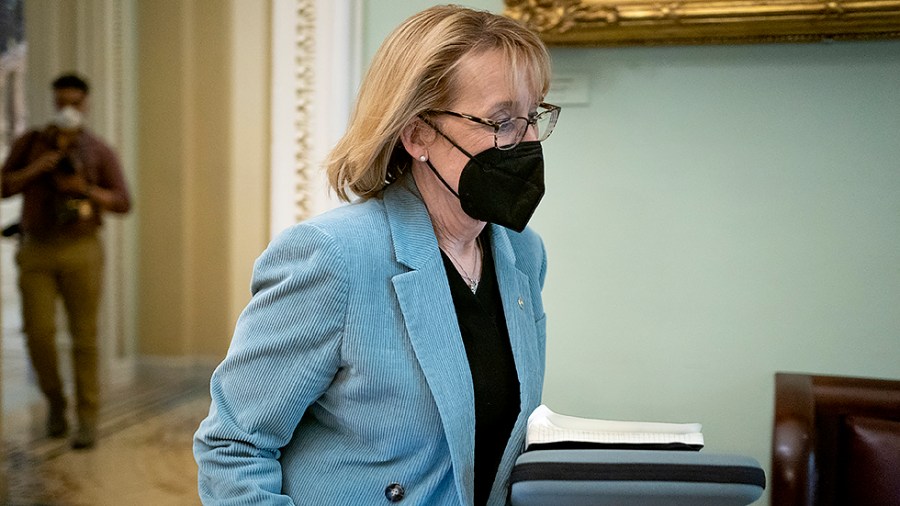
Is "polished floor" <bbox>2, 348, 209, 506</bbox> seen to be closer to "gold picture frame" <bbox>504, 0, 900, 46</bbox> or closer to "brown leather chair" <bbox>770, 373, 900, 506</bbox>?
"gold picture frame" <bbox>504, 0, 900, 46</bbox>

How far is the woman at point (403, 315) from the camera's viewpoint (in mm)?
1151

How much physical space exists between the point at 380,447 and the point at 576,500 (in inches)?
12.5

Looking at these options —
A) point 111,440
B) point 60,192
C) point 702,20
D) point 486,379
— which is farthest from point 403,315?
point 111,440

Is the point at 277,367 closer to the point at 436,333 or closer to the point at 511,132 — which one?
the point at 436,333

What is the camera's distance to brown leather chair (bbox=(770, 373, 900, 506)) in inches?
64.7

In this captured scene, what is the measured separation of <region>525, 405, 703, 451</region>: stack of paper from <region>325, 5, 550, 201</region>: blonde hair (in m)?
0.50

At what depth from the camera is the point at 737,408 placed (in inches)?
83.7

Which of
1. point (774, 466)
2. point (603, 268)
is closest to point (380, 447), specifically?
point (774, 466)

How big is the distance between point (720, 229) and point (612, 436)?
1.16 metres

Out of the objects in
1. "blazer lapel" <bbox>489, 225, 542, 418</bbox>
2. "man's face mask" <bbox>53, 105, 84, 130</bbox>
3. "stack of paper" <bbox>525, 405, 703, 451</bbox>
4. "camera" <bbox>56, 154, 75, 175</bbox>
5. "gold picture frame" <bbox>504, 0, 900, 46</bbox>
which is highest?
"gold picture frame" <bbox>504, 0, 900, 46</bbox>

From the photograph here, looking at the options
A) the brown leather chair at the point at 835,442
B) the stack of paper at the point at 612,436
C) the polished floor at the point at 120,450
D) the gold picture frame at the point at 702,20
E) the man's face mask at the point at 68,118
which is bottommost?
the polished floor at the point at 120,450

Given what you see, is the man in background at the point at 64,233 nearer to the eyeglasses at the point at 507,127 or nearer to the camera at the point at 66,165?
the camera at the point at 66,165

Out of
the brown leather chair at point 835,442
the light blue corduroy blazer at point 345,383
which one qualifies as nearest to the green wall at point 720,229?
the brown leather chair at point 835,442

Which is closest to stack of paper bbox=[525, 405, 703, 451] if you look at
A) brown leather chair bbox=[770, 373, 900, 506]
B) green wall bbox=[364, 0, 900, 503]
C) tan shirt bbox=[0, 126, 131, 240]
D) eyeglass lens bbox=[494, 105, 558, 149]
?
eyeglass lens bbox=[494, 105, 558, 149]
